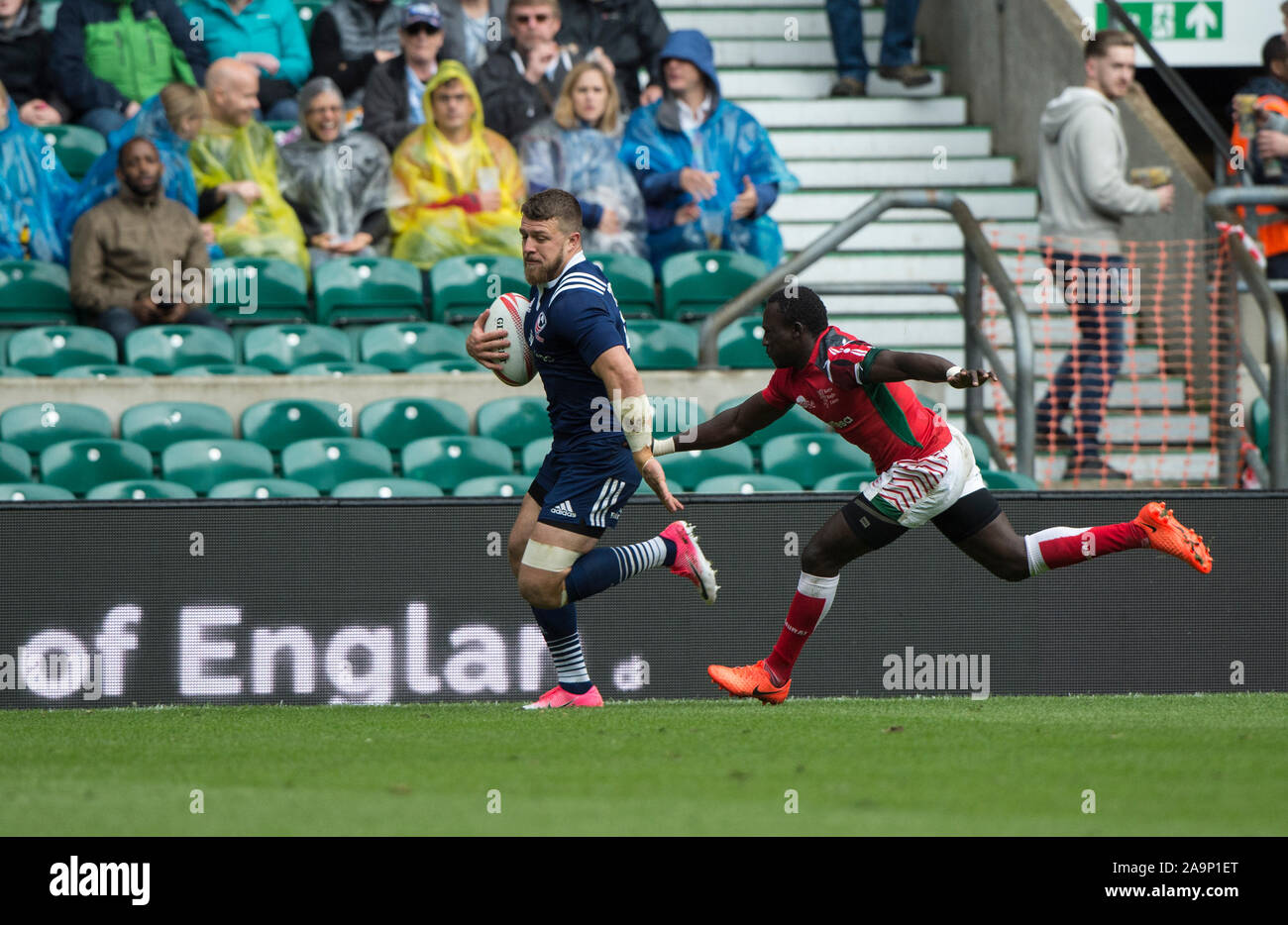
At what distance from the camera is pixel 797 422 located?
10758mm

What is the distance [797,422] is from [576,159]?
283 cm

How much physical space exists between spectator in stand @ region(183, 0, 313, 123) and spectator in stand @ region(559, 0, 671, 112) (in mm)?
2031

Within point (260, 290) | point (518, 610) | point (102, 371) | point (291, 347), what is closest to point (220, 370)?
point (291, 347)

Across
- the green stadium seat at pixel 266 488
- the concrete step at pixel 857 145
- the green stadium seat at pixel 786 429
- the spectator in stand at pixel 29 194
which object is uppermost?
the concrete step at pixel 857 145

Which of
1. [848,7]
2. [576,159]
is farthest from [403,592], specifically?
[848,7]

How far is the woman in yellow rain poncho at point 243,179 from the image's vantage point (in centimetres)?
1202

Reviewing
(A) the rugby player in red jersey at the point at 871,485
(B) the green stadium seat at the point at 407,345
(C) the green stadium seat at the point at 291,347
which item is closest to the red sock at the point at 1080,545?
(A) the rugby player in red jersey at the point at 871,485

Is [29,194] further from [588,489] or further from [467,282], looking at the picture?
[588,489]

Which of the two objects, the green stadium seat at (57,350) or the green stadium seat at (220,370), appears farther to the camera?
the green stadium seat at (57,350)

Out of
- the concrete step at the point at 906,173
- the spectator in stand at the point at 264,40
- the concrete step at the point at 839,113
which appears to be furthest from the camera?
the concrete step at the point at 839,113

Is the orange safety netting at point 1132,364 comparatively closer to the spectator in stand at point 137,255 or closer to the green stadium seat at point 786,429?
the green stadium seat at point 786,429

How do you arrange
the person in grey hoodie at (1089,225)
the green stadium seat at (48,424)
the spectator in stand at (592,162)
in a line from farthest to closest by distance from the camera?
the spectator in stand at (592,162) < the person in grey hoodie at (1089,225) < the green stadium seat at (48,424)

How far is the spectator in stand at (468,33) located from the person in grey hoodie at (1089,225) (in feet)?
13.9

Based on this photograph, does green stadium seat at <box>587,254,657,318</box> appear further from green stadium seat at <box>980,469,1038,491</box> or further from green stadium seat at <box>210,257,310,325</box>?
green stadium seat at <box>980,469,1038,491</box>
